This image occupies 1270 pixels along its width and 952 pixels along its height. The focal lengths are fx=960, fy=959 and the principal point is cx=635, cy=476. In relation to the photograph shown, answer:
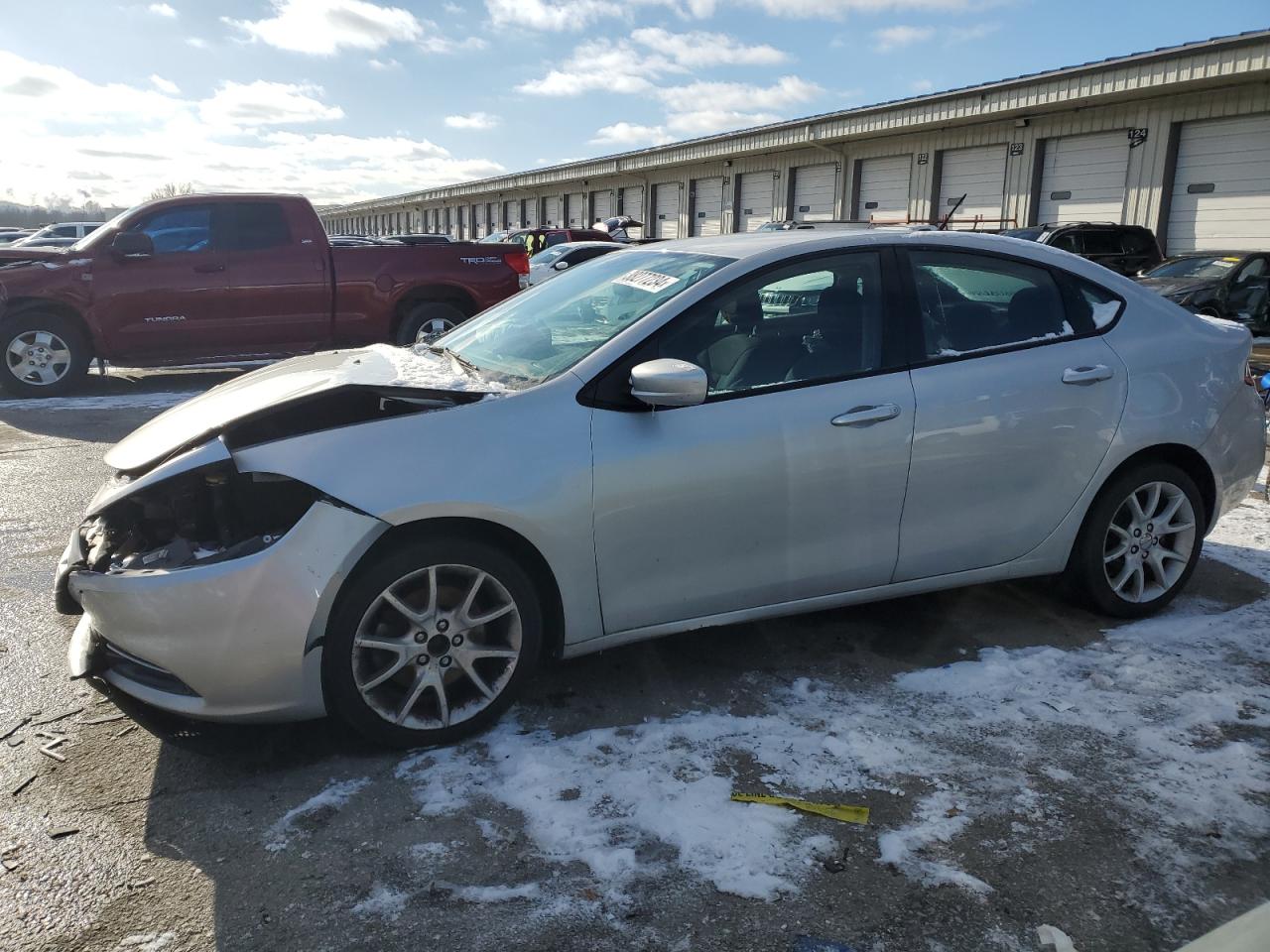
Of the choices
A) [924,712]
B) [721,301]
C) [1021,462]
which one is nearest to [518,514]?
[721,301]

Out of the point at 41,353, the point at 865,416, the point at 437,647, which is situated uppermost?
the point at 865,416

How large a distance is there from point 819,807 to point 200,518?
204 cm

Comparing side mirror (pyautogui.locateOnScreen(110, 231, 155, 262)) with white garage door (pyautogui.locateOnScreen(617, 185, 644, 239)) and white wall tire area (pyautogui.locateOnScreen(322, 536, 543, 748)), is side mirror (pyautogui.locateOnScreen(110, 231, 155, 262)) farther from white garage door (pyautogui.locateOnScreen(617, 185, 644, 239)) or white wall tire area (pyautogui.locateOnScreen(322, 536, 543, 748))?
white garage door (pyautogui.locateOnScreen(617, 185, 644, 239))

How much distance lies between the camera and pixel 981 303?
3.77m

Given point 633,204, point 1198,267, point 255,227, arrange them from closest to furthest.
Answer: point 255,227, point 1198,267, point 633,204

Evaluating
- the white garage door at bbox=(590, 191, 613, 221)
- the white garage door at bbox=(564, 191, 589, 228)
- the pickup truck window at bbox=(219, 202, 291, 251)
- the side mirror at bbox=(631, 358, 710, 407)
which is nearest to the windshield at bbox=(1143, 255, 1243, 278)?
the pickup truck window at bbox=(219, 202, 291, 251)

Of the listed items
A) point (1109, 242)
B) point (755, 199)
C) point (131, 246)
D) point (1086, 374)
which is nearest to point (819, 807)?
point (1086, 374)

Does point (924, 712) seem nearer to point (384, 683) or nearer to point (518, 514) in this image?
point (518, 514)

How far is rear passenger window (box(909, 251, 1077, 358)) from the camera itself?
3.67 metres

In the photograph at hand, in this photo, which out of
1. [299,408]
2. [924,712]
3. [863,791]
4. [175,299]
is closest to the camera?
[863,791]

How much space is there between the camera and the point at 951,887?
241cm

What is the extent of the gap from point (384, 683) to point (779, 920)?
54.9 inches

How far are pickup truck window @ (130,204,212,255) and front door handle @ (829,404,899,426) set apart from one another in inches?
322

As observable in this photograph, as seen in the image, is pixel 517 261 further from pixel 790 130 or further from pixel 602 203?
pixel 602 203
